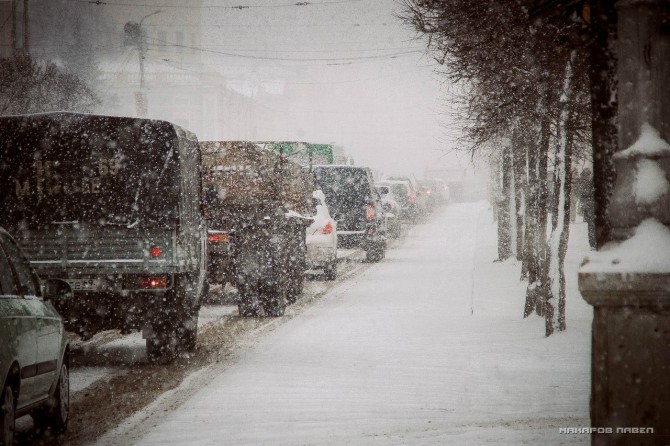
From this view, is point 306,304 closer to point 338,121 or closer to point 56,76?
point 56,76

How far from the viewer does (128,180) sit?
471 inches

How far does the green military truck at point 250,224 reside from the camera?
1614 centimetres

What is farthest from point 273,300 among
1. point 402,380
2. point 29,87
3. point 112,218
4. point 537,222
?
point 29,87

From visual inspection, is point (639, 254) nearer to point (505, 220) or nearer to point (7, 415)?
point (7, 415)

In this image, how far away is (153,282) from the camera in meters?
11.3

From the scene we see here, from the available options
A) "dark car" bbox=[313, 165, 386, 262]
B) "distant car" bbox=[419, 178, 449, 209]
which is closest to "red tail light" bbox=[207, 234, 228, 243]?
"dark car" bbox=[313, 165, 386, 262]

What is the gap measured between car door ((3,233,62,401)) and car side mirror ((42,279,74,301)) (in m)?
0.07

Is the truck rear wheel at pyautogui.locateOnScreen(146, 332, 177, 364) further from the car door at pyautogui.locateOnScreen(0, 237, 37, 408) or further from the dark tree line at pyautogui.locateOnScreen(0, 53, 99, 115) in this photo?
the dark tree line at pyautogui.locateOnScreen(0, 53, 99, 115)

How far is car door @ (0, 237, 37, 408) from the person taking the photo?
6.79 metres

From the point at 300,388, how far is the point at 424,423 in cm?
190

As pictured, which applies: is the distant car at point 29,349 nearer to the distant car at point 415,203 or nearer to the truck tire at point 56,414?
the truck tire at point 56,414

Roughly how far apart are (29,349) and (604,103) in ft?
12.7

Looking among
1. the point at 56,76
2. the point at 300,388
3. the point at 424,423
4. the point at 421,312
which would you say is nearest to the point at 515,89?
the point at 421,312

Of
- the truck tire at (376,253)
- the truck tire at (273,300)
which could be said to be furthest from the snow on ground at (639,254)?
the truck tire at (376,253)
